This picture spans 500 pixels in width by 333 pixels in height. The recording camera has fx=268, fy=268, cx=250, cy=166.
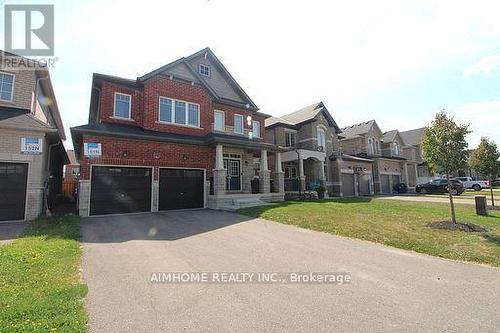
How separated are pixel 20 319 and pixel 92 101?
18554mm

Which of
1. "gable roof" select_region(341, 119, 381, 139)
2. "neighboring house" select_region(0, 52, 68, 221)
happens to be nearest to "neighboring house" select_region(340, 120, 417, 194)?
"gable roof" select_region(341, 119, 381, 139)

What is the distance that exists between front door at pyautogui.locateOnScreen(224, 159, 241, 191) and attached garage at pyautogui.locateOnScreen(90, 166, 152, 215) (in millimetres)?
5737

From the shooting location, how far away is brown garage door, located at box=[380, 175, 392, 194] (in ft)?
108

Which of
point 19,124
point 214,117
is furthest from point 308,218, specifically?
point 19,124

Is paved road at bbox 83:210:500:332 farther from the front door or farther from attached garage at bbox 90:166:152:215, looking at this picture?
the front door

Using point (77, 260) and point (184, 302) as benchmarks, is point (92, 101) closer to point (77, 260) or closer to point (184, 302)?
point (77, 260)

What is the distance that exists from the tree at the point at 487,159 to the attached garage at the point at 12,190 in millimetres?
22881

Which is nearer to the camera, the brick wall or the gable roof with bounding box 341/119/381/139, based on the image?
the brick wall

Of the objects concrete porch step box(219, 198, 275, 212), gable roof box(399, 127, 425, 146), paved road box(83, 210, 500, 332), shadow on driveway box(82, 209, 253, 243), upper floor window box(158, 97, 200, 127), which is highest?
gable roof box(399, 127, 425, 146)

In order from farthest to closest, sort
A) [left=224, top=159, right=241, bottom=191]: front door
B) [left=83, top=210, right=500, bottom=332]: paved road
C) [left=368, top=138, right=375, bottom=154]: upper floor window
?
[left=368, top=138, right=375, bottom=154]: upper floor window
[left=224, top=159, right=241, bottom=191]: front door
[left=83, top=210, right=500, bottom=332]: paved road

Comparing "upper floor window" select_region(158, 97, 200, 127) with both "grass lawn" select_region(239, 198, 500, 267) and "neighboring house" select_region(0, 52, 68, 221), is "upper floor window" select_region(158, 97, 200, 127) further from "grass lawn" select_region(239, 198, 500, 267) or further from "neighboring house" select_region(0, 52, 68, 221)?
"grass lawn" select_region(239, 198, 500, 267)

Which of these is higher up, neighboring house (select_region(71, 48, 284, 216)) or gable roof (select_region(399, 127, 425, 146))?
gable roof (select_region(399, 127, 425, 146))

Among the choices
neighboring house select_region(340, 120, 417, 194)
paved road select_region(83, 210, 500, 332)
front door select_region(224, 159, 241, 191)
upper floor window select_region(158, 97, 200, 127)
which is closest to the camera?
paved road select_region(83, 210, 500, 332)

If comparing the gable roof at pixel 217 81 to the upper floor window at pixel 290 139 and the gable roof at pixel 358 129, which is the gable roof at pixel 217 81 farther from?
the gable roof at pixel 358 129
